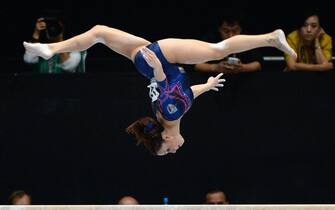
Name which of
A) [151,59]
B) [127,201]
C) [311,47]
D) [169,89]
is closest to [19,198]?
[127,201]

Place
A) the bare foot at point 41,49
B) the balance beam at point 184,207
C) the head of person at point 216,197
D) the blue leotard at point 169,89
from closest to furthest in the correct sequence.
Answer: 1. the balance beam at point 184,207
2. the bare foot at point 41,49
3. the blue leotard at point 169,89
4. the head of person at point 216,197

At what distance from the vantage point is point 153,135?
8008 millimetres

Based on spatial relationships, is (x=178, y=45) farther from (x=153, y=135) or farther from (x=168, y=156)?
(x=168, y=156)

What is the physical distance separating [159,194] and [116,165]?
49cm

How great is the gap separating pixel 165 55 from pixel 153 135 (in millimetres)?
Answer: 635

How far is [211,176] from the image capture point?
9.55 m

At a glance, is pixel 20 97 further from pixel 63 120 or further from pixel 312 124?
pixel 312 124

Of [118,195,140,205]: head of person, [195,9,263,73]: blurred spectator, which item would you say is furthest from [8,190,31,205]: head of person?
[195,9,263,73]: blurred spectator

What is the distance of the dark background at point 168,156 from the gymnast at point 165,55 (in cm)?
140

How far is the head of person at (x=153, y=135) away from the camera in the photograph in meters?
7.98

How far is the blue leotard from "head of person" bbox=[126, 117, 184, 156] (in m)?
0.13

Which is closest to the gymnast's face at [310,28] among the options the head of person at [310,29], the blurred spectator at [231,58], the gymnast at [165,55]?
the head of person at [310,29]

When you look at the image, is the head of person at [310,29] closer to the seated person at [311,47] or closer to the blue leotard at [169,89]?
the seated person at [311,47]

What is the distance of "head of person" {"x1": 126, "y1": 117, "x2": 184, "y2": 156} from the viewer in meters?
7.98
